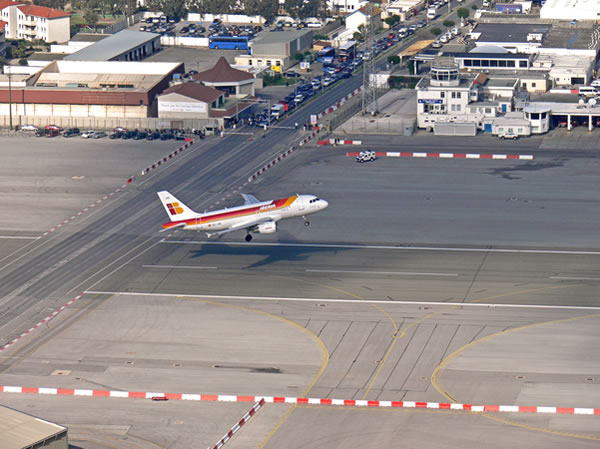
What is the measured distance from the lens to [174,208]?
146 metres

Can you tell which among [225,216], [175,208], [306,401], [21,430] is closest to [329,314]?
[225,216]

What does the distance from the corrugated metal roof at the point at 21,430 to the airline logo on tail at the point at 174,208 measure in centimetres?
5409

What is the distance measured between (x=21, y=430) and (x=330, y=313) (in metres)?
47.9

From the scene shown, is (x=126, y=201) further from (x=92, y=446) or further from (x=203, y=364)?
(x=92, y=446)

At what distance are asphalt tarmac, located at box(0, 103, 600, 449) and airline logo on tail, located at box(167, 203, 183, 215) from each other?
758cm

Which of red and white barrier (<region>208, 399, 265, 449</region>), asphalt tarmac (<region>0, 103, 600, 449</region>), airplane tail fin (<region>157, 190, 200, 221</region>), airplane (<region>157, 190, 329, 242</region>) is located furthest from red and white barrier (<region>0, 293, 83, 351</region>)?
red and white barrier (<region>208, 399, 265, 449</region>)

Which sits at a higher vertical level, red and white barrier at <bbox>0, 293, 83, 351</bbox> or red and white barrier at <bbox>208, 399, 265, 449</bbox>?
red and white barrier at <bbox>208, 399, 265, 449</bbox>

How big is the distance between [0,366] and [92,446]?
22.8 metres

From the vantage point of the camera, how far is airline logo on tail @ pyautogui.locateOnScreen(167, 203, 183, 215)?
146375mm

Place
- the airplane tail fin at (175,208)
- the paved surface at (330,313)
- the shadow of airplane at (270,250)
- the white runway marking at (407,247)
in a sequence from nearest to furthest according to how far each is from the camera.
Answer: the paved surface at (330,313)
the airplane tail fin at (175,208)
the white runway marking at (407,247)
the shadow of airplane at (270,250)

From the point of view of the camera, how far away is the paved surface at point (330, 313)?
4161 inches

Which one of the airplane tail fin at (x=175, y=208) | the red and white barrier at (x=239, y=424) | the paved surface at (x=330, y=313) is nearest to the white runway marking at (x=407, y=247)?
the paved surface at (x=330, y=313)

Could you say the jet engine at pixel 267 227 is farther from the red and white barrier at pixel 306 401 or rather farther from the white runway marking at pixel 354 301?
the red and white barrier at pixel 306 401

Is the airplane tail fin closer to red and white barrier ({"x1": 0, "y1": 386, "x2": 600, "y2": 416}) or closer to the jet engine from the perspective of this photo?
the jet engine
